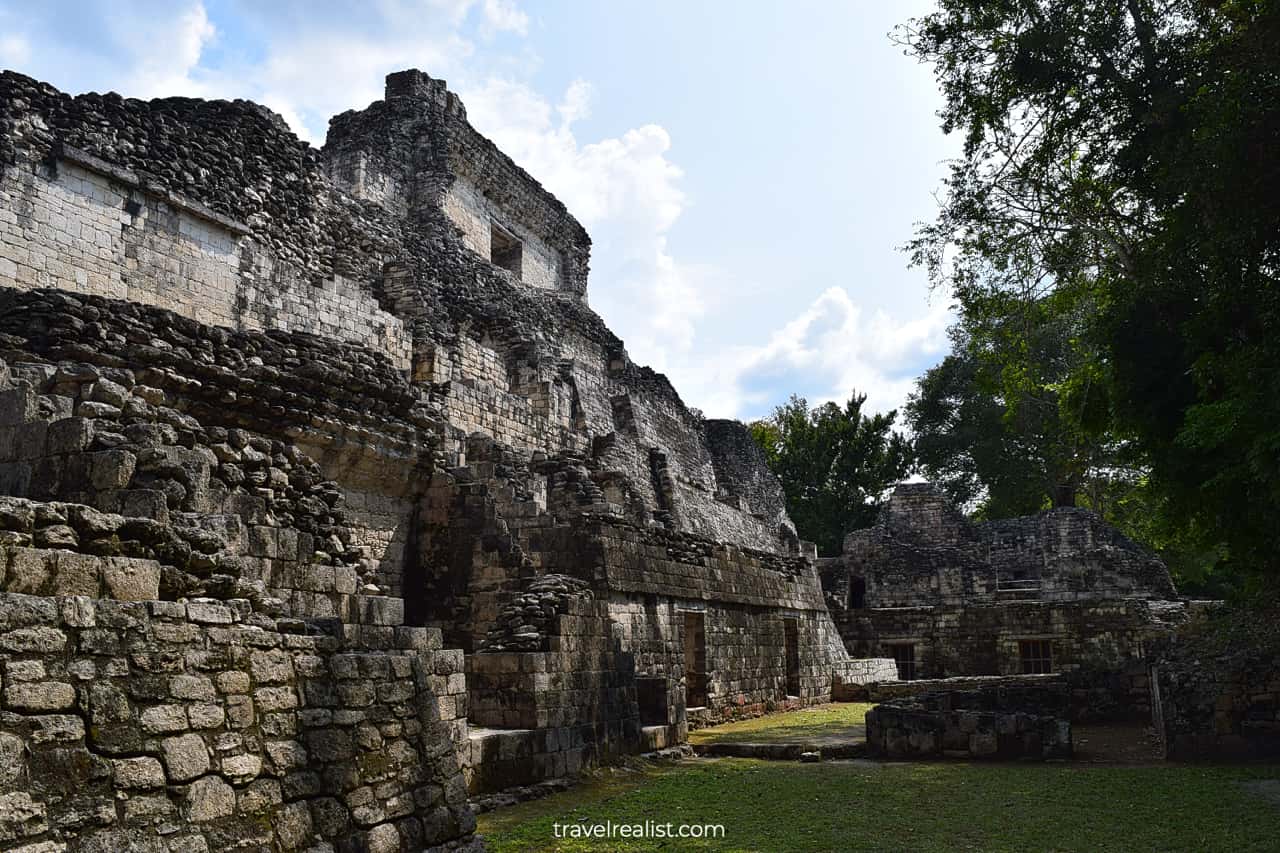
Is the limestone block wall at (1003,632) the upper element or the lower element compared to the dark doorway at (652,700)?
upper

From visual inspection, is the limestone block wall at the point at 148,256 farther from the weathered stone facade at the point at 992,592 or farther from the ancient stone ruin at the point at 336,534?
the weathered stone facade at the point at 992,592

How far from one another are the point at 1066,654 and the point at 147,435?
22001 mm

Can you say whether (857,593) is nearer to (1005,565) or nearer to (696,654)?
(1005,565)

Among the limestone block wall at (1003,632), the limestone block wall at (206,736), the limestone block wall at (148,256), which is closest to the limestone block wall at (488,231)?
the limestone block wall at (148,256)

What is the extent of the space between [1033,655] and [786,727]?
1177cm

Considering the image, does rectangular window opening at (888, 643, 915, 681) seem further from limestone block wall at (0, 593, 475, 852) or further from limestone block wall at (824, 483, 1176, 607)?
limestone block wall at (0, 593, 475, 852)

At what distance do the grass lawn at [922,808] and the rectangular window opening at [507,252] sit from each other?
70.9ft

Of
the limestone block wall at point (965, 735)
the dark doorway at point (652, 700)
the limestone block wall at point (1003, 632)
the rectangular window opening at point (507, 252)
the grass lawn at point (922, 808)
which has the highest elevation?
the rectangular window opening at point (507, 252)

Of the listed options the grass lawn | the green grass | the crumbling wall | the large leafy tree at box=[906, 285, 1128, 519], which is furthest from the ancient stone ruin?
the large leafy tree at box=[906, 285, 1128, 519]

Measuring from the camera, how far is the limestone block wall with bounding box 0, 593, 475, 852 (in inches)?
139

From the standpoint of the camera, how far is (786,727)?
1448 cm

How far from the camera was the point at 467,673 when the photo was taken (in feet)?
30.4

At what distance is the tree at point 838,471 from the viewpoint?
40.2m

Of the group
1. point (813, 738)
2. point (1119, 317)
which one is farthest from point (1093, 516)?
point (1119, 317)
